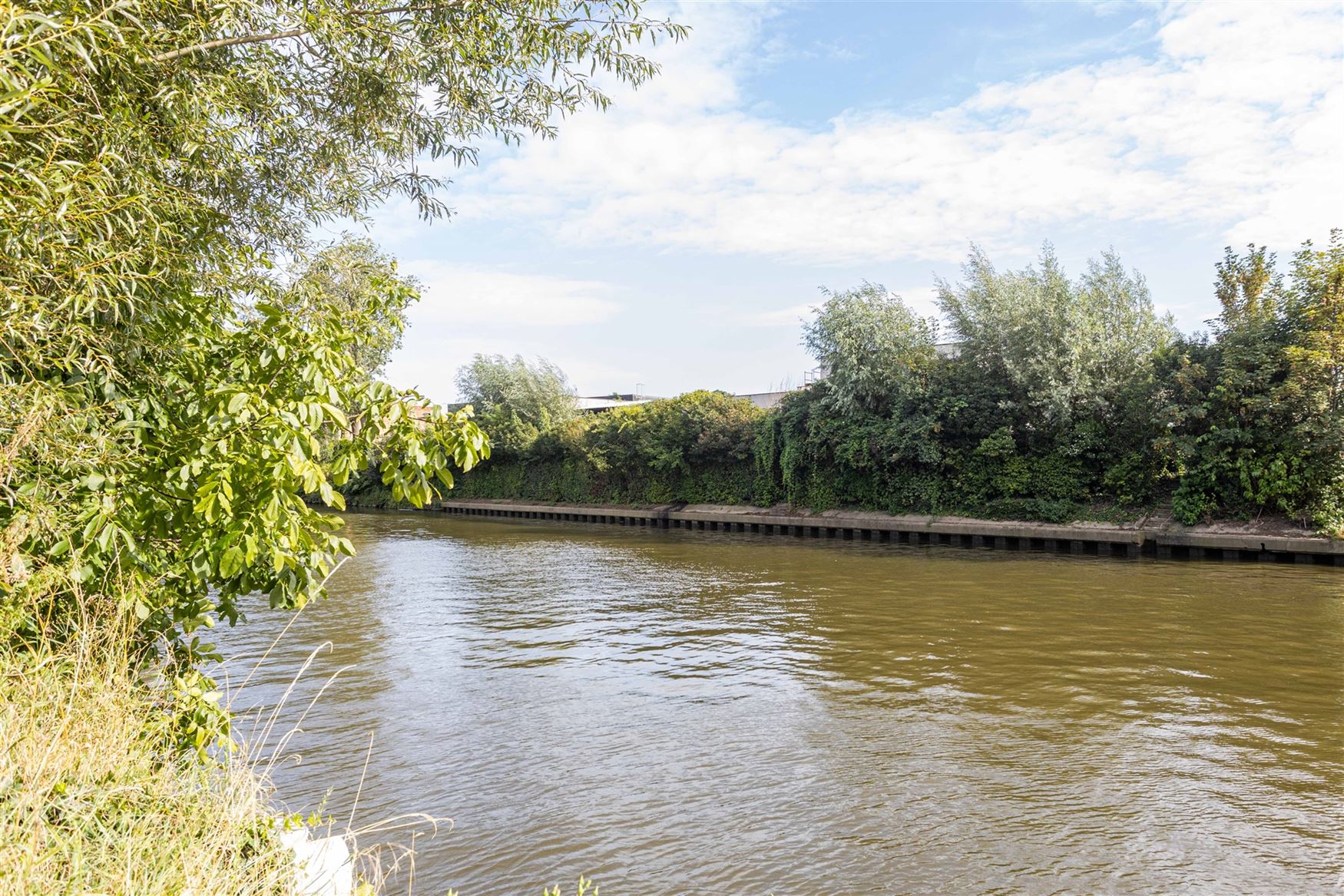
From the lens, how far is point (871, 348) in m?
27.5

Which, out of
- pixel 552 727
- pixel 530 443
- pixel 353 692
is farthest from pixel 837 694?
pixel 530 443

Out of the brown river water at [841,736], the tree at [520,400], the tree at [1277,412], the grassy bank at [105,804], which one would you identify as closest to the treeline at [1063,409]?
the tree at [1277,412]

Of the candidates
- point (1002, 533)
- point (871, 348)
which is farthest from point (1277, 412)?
point (871, 348)

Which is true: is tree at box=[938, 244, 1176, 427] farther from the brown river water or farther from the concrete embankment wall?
the brown river water

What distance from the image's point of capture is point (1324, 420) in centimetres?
1847

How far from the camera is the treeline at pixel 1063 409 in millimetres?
19188

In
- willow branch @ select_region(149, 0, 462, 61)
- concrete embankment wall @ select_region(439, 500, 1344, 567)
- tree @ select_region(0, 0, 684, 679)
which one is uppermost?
willow branch @ select_region(149, 0, 462, 61)

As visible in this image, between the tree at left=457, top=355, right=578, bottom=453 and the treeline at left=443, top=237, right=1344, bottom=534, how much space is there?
13514 mm

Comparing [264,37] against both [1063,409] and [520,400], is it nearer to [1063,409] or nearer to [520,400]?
[1063,409]

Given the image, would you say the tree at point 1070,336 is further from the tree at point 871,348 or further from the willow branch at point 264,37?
the willow branch at point 264,37

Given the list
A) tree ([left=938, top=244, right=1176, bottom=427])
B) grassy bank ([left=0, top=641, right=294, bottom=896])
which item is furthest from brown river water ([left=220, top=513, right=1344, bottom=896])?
tree ([left=938, top=244, right=1176, bottom=427])

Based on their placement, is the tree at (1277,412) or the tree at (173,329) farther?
the tree at (1277,412)

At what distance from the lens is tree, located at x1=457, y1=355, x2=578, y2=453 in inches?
1785

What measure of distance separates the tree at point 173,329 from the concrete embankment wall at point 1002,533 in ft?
63.2
